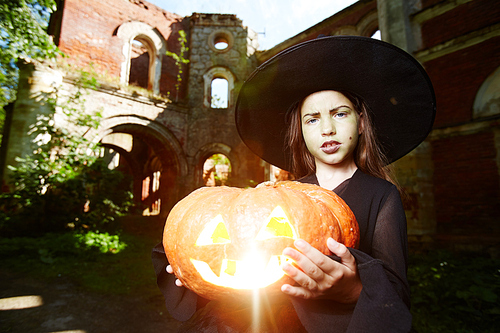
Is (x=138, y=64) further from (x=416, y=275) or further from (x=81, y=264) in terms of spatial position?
(x=416, y=275)

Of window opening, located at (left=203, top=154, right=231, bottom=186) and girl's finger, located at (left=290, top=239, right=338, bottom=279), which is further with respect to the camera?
window opening, located at (left=203, top=154, right=231, bottom=186)

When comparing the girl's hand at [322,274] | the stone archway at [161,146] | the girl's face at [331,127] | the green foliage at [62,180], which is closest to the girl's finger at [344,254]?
the girl's hand at [322,274]

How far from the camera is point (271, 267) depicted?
2.68 ft

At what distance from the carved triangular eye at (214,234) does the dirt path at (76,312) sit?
9.77ft

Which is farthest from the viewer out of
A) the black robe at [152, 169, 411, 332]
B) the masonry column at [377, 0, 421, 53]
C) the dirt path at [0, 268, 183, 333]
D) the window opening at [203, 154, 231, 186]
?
the window opening at [203, 154, 231, 186]

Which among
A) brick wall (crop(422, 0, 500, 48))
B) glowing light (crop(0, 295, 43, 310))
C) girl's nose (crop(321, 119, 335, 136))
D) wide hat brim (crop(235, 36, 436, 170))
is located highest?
brick wall (crop(422, 0, 500, 48))

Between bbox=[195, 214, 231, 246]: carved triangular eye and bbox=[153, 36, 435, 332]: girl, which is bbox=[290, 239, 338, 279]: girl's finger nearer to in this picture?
bbox=[153, 36, 435, 332]: girl

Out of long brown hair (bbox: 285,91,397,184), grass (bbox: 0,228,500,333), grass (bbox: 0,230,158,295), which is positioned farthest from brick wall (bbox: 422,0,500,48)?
grass (bbox: 0,230,158,295)

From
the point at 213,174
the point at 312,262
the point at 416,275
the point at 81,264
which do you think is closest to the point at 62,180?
the point at 81,264

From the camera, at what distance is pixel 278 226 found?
88 centimetres

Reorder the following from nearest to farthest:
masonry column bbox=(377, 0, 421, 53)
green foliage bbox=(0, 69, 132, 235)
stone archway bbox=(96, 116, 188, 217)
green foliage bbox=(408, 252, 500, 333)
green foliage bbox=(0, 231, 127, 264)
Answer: green foliage bbox=(408, 252, 500, 333)
green foliage bbox=(0, 231, 127, 264)
masonry column bbox=(377, 0, 421, 53)
green foliage bbox=(0, 69, 132, 235)
stone archway bbox=(96, 116, 188, 217)

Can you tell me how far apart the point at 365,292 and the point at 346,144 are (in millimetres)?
665

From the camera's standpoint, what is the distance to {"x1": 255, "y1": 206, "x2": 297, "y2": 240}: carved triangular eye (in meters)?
0.86

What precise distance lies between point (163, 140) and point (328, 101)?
10.1 m
